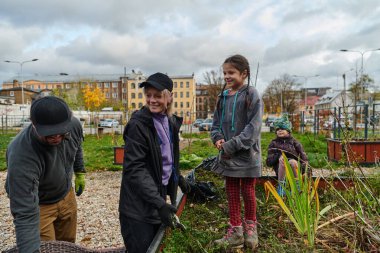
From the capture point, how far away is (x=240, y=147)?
2.30m

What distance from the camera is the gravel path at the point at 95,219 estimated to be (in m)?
3.70

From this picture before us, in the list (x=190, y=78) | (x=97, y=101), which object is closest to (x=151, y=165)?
(x=97, y=101)

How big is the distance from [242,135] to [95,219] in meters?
2.90

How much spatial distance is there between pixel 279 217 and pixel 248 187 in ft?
2.82

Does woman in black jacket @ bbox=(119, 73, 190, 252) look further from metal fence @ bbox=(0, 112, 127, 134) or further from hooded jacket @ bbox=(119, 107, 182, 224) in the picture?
metal fence @ bbox=(0, 112, 127, 134)

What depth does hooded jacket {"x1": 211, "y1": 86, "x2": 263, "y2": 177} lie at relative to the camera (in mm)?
2346

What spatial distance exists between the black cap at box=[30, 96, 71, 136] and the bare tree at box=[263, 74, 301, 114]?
164 feet

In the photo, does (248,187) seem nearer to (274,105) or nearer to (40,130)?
(40,130)

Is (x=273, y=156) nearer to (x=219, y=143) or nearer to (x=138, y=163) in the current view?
(x=219, y=143)

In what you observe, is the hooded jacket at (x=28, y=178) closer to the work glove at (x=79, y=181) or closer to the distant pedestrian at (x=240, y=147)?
the work glove at (x=79, y=181)

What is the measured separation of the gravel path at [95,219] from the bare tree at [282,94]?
46.3 meters

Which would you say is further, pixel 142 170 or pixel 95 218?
pixel 95 218

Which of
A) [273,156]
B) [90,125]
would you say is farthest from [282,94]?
[273,156]

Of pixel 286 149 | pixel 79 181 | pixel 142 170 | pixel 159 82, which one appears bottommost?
pixel 79 181
